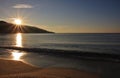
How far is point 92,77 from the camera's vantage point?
1348 cm

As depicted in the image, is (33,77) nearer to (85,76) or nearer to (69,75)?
(69,75)

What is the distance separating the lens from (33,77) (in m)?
12.3

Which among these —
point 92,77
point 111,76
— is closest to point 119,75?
point 111,76

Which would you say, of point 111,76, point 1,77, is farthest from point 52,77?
point 111,76

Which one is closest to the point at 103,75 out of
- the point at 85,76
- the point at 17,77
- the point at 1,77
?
the point at 85,76

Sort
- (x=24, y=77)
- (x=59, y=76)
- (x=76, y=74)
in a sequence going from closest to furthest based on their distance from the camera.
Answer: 1. (x=24, y=77)
2. (x=59, y=76)
3. (x=76, y=74)

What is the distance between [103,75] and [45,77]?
4631mm

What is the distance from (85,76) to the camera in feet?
45.0

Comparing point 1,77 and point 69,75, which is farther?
point 69,75

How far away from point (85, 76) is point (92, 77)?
0.54 m

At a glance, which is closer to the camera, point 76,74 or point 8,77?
point 8,77

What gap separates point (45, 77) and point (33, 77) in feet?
2.67

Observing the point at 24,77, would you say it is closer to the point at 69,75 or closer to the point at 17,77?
the point at 17,77

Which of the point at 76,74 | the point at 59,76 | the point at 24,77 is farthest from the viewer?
the point at 76,74
